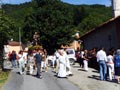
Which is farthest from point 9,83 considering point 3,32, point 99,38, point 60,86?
point 99,38

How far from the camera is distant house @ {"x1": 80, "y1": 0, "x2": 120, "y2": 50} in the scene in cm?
3049

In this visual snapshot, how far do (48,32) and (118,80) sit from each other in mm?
24067

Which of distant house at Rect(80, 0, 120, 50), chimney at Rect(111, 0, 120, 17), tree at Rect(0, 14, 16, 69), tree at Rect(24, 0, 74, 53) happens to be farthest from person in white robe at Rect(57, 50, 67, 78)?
tree at Rect(24, 0, 74, 53)

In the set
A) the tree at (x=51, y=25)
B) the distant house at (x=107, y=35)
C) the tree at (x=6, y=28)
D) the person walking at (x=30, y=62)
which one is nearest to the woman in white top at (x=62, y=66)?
the person walking at (x=30, y=62)

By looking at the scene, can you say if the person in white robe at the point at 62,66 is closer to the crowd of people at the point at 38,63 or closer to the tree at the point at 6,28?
the crowd of people at the point at 38,63

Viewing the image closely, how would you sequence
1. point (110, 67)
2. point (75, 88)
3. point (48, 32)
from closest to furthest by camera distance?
point (75, 88), point (110, 67), point (48, 32)

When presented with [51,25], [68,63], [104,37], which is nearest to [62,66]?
[68,63]

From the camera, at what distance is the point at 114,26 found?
103ft

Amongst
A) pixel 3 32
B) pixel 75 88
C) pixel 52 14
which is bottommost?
pixel 75 88

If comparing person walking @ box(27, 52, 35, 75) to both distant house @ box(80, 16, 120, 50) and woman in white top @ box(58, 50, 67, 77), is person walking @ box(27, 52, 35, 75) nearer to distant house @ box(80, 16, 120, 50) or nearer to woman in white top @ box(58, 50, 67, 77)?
woman in white top @ box(58, 50, 67, 77)

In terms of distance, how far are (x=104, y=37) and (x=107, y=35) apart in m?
1.11

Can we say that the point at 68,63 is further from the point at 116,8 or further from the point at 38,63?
the point at 116,8

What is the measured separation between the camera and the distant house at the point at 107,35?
30.5 meters

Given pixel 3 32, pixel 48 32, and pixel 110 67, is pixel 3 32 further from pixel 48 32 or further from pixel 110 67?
pixel 48 32
